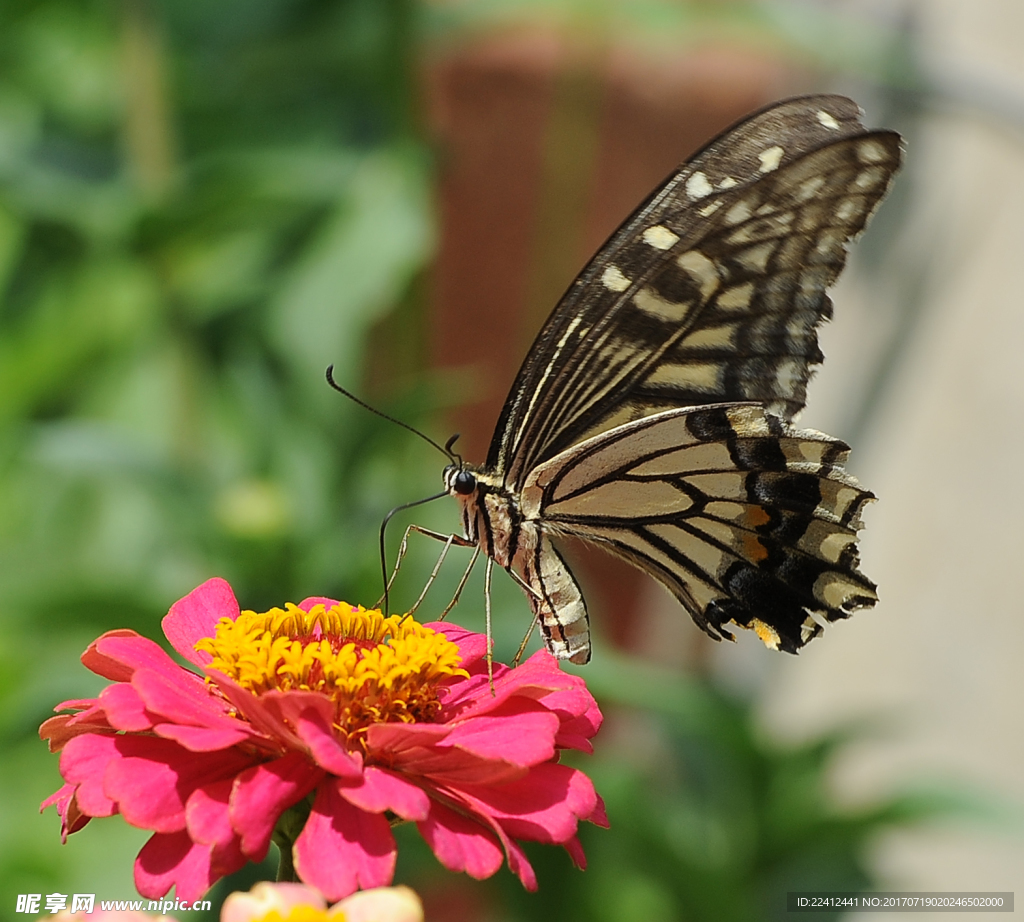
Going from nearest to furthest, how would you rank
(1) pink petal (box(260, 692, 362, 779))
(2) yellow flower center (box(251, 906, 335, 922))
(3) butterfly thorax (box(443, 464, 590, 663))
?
1. (2) yellow flower center (box(251, 906, 335, 922))
2. (1) pink petal (box(260, 692, 362, 779))
3. (3) butterfly thorax (box(443, 464, 590, 663))

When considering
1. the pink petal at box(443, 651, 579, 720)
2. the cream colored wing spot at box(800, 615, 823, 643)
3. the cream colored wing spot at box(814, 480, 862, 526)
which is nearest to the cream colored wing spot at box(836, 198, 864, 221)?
the cream colored wing spot at box(814, 480, 862, 526)

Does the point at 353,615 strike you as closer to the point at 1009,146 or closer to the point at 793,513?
the point at 793,513

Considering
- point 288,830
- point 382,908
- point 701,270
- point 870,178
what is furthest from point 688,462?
point 382,908

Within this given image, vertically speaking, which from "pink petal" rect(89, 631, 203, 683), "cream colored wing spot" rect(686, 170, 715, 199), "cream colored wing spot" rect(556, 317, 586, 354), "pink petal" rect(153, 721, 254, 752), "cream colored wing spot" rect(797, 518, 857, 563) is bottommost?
"pink petal" rect(153, 721, 254, 752)

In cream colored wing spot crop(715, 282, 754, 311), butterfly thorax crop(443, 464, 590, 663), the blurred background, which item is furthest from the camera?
the blurred background

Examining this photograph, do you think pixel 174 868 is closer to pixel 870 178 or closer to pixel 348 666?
pixel 348 666

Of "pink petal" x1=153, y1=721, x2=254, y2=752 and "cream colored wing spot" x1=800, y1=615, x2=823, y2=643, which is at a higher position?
"cream colored wing spot" x1=800, y1=615, x2=823, y2=643

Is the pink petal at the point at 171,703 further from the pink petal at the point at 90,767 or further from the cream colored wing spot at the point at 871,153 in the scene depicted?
the cream colored wing spot at the point at 871,153

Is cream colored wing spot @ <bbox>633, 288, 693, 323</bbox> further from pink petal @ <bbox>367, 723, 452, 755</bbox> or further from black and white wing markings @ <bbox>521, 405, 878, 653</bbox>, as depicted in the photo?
pink petal @ <bbox>367, 723, 452, 755</bbox>
